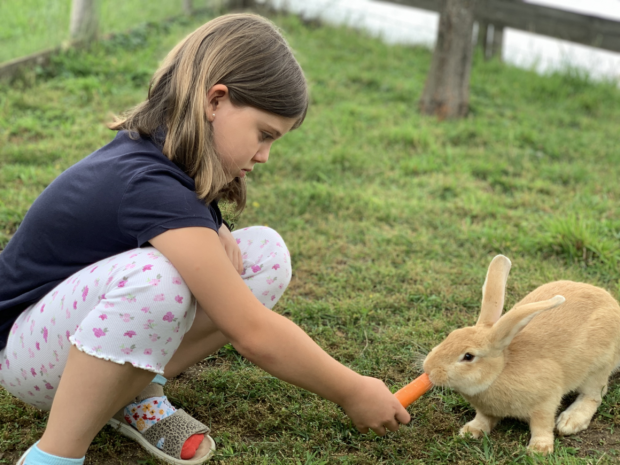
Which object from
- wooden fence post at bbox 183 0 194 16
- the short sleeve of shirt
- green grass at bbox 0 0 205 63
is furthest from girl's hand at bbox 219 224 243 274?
wooden fence post at bbox 183 0 194 16

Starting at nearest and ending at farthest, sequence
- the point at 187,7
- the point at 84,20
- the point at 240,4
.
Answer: the point at 84,20 → the point at 187,7 → the point at 240,4

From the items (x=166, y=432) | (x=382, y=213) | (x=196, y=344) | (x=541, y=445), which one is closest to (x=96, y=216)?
(x=196, y=344)

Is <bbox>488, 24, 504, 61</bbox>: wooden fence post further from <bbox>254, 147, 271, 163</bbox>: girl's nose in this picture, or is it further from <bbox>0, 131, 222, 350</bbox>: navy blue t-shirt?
<bbox>0, 131, 222, 350</bbox>: navy blue t-shirt

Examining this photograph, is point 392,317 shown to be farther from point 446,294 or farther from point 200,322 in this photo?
point 200,322

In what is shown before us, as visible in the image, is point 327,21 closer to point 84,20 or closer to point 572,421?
point 84,20

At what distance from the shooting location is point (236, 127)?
1729 mm

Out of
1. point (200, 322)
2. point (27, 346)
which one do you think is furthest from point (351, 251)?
point (27, 346)

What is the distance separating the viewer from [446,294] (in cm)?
275

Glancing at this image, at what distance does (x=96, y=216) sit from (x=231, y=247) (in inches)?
18.9

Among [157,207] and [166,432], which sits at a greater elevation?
[157,207]

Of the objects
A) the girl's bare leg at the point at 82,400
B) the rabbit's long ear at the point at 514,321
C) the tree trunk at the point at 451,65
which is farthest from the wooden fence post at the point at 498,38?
the girl's bare leg at the point at 82,400

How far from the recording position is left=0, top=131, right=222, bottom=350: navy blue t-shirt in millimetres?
1573

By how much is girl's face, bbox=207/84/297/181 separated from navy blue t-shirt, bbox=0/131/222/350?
5.5 inches

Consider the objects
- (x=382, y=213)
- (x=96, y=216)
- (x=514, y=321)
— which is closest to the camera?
(x=96, y=216)
